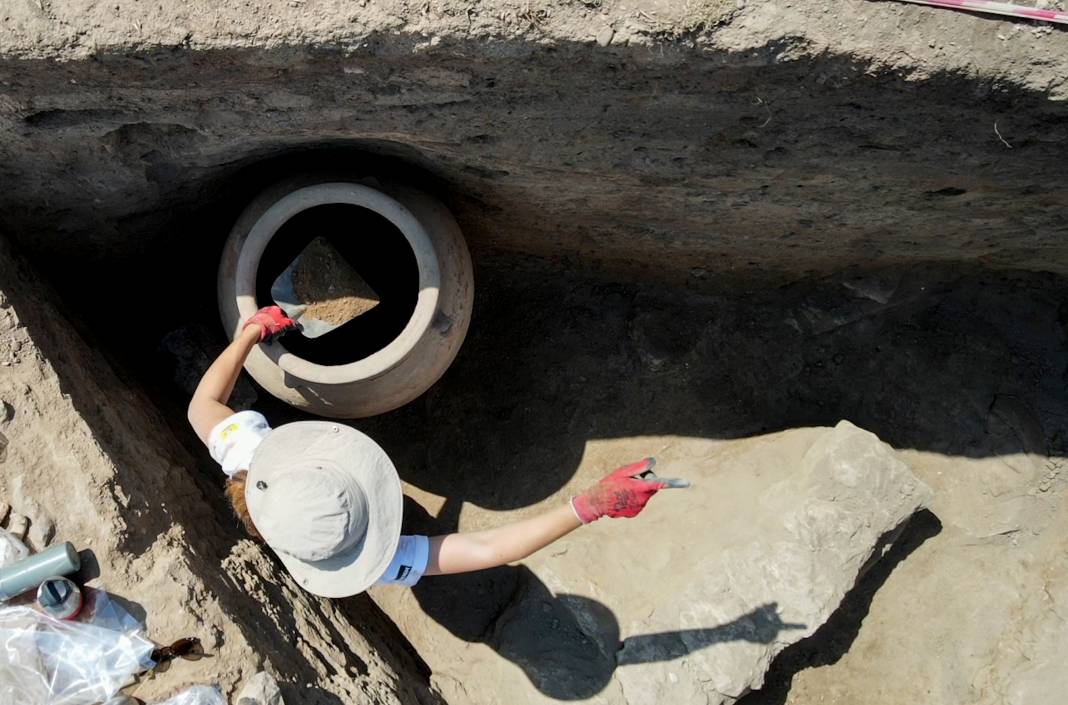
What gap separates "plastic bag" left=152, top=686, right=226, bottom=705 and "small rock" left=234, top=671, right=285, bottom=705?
0.05 meters

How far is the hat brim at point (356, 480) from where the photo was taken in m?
1.79

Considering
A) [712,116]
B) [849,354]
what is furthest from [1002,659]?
[712,116]

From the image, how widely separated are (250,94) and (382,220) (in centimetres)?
76

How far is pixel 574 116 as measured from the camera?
190 cm

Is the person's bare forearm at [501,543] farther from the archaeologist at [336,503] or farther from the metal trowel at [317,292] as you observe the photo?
the metal trowel at [317,292]

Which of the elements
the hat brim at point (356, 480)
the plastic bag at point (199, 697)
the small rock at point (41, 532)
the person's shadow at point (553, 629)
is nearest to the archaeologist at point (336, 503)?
the hat brim at point (356, 480)

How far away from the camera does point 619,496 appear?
187cm

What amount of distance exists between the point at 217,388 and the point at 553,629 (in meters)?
1.23

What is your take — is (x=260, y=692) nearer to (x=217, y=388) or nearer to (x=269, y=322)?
(x=217, y=388)

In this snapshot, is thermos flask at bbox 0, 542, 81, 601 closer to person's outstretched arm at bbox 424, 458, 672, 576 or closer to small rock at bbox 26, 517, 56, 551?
small rock at bbox 26, 517, 56, 551

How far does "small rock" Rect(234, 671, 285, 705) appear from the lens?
1.72m

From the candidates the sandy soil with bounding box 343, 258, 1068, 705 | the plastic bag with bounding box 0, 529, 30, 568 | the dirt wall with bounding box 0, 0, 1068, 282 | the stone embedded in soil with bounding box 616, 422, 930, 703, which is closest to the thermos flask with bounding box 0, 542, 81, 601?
the plastic bag with bounding box 0, 529, 30, 568

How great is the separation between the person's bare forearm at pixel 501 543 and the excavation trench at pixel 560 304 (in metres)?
0.38

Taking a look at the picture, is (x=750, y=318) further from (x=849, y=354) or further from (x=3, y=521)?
(x=3, y=521)
